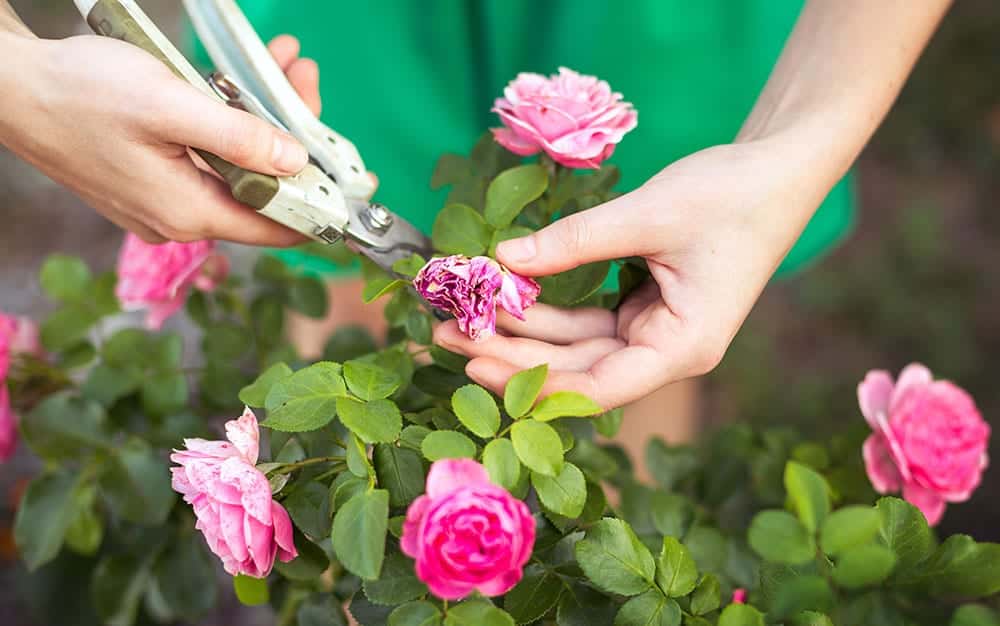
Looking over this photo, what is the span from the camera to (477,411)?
2.50 feet

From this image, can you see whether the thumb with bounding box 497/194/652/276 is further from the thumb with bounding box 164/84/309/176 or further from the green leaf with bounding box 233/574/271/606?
the green leaf with bounding box 233/574/271/606

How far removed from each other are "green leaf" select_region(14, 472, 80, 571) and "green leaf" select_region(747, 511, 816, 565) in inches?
32.3

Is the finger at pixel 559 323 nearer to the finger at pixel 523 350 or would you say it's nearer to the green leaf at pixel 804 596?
the finger at pixel 523 350

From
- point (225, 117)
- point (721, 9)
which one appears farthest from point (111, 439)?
point (721, 9)

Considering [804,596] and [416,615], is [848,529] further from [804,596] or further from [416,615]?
[416,615]

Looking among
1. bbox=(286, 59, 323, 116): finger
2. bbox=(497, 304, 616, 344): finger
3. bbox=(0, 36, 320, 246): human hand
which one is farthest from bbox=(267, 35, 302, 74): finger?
bbox=(497, 304, 616, 344): finger

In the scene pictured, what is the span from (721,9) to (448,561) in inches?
41.9

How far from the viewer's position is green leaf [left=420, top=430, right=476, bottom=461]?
73cm

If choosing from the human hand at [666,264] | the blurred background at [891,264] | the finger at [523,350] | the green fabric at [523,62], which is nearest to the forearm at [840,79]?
the human hand at [666,264]

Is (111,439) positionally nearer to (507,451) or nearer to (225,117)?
(225,117)

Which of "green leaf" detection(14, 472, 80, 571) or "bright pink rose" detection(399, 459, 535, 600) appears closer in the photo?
"bright pink rose" detection(399, 459, 535, 600)

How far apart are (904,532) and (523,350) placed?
354mm

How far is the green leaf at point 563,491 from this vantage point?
29.8 inches

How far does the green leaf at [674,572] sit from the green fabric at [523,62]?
0.86 metres
